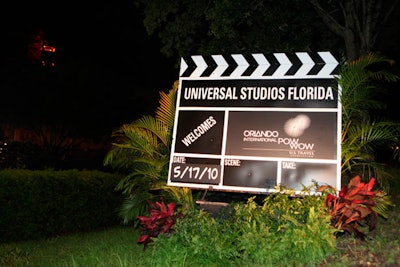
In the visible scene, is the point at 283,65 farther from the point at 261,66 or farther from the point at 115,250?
the point at 115,250

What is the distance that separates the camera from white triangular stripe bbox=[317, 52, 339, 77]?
23.8 feet

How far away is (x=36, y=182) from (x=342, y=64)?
751cm

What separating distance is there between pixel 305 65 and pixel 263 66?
0.63 meters

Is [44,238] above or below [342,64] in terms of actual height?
below

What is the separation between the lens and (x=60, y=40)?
30.2 metres

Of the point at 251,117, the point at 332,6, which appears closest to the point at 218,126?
the point at 251,117

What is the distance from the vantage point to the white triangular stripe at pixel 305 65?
24.1 feet

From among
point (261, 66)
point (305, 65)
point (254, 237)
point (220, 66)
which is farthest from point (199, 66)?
point (254, 237)

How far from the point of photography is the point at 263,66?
25.0 ft

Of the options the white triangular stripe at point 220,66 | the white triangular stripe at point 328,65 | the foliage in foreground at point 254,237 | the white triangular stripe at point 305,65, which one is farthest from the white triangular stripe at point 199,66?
the foliage in foreground at point 254,237

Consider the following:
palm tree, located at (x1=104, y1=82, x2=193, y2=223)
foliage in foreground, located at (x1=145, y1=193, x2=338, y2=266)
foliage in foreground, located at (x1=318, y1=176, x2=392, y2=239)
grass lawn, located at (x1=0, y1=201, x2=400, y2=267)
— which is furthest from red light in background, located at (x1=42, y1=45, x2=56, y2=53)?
foliage in foreground, located at (x1=318, y1=176, x2=392, y2=239)

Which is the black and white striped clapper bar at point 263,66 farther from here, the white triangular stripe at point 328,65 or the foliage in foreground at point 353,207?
the foliage in foreground at point 353,207

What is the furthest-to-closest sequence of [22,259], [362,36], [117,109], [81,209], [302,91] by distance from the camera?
[117,109]
[81,209]
[362,36]
[22,259]
[302,91]

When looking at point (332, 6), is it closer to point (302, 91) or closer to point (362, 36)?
point (362, 36)
